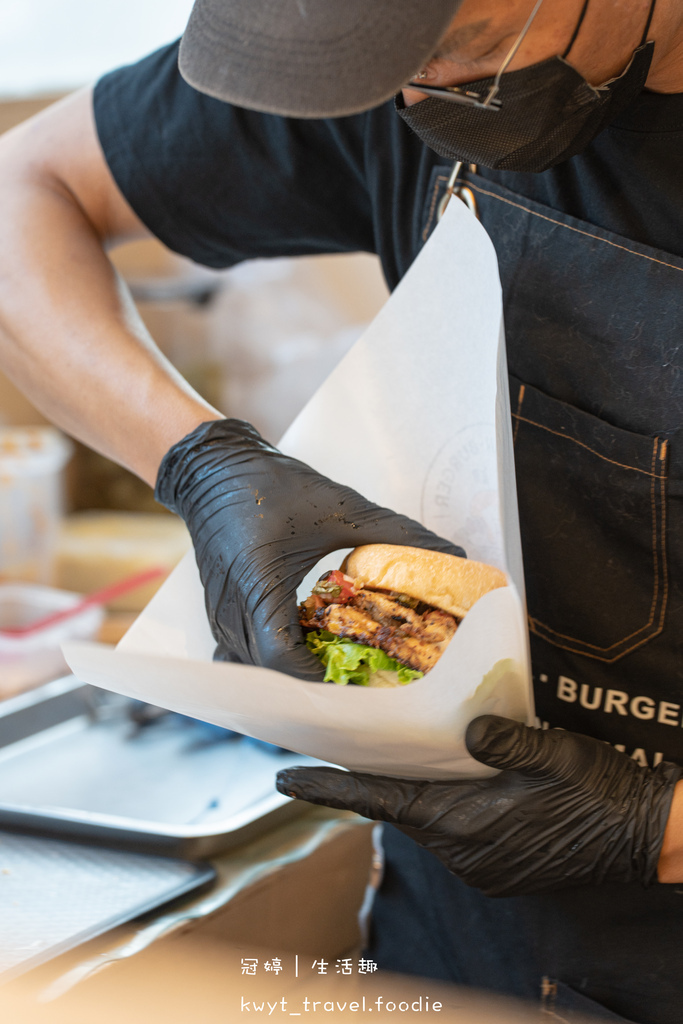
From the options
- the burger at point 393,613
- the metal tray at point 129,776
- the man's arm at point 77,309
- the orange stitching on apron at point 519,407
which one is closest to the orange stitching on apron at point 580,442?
the orange stitching on apron at point 519,407

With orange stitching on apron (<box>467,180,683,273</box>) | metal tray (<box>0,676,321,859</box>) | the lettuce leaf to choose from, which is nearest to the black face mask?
orange stitching on apron (<box>467,180,683,273</box>)

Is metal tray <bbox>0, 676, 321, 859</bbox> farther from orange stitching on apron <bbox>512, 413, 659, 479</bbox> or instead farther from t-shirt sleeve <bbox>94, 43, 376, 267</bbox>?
t-shirt sleeve <bbox>94, 43, 376, 267</bbox>

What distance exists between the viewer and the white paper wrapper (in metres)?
0.74

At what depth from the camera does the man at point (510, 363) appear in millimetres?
803

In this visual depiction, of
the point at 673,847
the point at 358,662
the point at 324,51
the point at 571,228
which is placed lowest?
the point at 673,847

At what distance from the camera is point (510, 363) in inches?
41.9

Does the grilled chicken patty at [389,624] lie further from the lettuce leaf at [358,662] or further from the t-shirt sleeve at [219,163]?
the t-shirt sleeve at [219,163]

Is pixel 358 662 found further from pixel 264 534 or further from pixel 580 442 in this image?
pixel 580 442

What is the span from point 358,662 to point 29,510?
6.20 ft

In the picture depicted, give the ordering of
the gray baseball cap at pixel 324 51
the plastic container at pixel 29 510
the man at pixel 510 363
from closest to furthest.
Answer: the gray baseball cap at pixel 324 51, the man at pixel 510 363, the plastic container at pixel 29 510

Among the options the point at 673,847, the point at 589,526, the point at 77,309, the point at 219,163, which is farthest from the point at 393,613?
the point at 219,163

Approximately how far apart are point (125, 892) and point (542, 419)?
80 cm

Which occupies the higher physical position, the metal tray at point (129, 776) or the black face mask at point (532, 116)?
the black face mask at point (532, 116)

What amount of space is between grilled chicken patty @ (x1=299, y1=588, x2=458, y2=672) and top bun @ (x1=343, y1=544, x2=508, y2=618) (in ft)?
0.06
